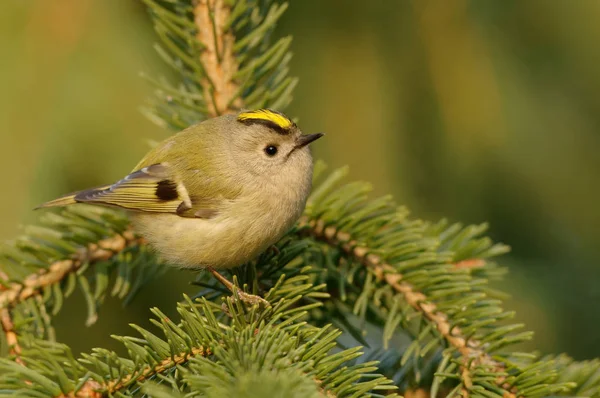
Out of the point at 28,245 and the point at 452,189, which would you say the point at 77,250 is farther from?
the point at 452,189

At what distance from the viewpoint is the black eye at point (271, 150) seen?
205cm

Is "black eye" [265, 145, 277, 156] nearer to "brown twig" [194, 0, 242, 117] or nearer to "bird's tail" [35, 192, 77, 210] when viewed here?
"brown twig" [194, 0, 242, 117]

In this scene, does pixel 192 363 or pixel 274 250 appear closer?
pixel 192 363

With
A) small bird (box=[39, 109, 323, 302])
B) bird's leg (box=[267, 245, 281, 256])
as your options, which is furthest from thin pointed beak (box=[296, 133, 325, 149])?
bird's leg (box=[267, 245, 281, 256])

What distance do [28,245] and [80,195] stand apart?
0.25 metres

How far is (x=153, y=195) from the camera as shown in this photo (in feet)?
6.40

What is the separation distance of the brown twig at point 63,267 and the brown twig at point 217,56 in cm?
43

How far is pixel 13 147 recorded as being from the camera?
182cm

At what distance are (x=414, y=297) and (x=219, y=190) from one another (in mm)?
707

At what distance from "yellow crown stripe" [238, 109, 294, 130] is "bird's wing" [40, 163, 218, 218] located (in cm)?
28

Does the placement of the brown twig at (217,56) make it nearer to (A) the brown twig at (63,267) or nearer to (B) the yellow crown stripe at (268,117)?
(B) the yellow crown stripe at (268,117)

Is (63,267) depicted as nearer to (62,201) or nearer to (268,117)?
(62,201)

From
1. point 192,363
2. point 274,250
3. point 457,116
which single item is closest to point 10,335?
point 192,363

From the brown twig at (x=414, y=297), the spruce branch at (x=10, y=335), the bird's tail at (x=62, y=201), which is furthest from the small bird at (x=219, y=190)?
the spruce branch at (x=10, y=335)
